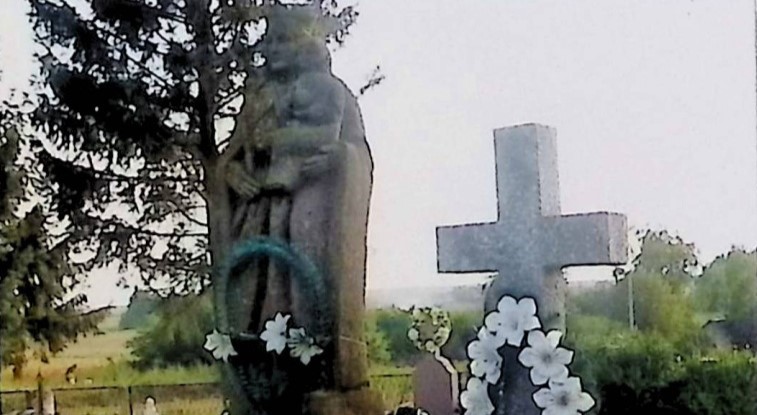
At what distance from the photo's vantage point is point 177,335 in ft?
4.79


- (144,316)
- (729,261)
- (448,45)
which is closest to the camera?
(729,261)

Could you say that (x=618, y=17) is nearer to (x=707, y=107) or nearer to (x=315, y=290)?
(x=707, y=107)

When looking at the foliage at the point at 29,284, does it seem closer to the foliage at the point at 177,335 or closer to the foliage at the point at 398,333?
the foliage at the point at 177,335

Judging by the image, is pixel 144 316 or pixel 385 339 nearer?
pixel 385 339

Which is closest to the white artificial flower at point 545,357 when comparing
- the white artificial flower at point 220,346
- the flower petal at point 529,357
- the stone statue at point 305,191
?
the flower petal at point 529,357

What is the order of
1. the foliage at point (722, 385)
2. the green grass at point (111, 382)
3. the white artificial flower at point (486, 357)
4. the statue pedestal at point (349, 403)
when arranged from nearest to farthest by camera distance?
the foliage at point (722, 385) → the white artificial flower at point (486, 357) → the statue pedestal at point (349, 403) → the green grass at point (111, 382)

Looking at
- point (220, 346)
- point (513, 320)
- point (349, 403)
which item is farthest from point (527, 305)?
point (220, 346)

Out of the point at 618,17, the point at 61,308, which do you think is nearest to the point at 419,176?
the point at 618,17

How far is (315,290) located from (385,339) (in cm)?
10

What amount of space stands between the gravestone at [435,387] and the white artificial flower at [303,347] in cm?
12

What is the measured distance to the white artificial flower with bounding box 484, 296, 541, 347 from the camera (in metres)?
1.22

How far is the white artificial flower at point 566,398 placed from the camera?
1.19 m

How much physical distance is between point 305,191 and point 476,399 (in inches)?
12.6

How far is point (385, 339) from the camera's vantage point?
4.36ft
